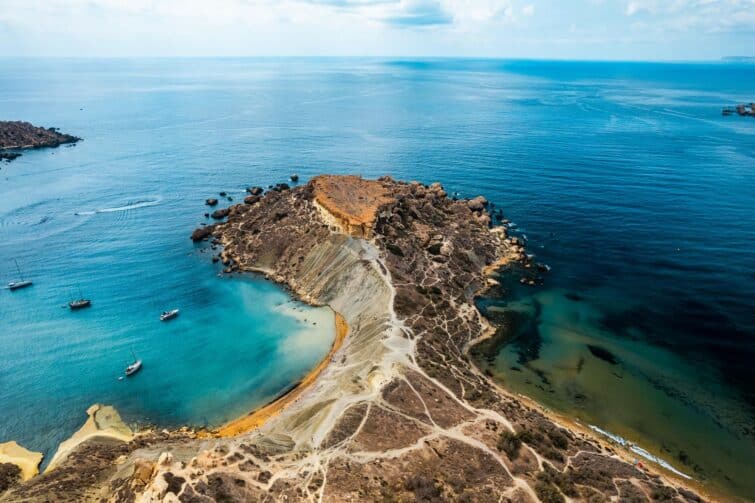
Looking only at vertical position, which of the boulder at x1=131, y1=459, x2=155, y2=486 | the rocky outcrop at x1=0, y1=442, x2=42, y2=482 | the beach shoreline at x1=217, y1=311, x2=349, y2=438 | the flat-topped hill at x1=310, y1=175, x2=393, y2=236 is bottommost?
the rocky outcrop at x1=0, y1=442, x2=42, y2=482

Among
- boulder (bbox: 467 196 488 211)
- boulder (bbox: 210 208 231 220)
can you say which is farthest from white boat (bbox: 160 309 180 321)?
boulder (bbox: 467 196 488 211)

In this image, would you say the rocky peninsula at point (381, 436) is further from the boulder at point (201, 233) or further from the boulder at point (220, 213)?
the boulder at point (220, 213)

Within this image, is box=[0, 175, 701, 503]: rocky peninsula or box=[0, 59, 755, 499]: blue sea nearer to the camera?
box=[0, 175, 701, 503]: rocky peninsula

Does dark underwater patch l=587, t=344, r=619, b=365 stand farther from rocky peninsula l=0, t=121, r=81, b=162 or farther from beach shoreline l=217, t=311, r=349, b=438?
rocky peninsula l=0, t=121, r=81, b=162

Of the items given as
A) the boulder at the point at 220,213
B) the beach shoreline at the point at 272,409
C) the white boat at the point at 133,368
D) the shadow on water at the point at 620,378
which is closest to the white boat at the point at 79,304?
the white boat at the point at 133,368

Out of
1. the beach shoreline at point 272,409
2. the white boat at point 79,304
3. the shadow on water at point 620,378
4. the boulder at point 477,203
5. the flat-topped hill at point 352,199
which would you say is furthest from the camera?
the boulder at point 477,203

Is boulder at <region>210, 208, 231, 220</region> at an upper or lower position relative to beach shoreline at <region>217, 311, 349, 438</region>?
upper
